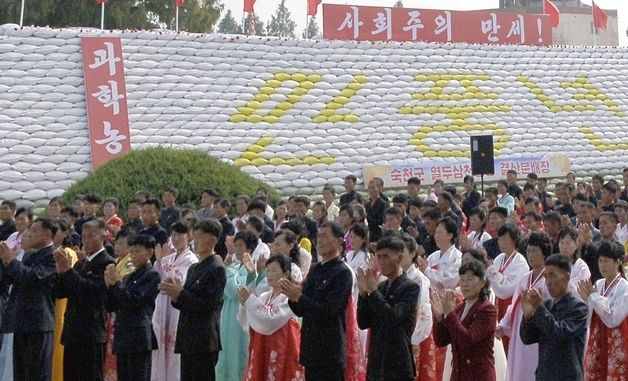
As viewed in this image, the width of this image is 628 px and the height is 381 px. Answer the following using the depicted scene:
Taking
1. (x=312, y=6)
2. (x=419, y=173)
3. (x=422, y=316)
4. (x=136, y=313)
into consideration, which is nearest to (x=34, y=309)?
(x=136, y=313)

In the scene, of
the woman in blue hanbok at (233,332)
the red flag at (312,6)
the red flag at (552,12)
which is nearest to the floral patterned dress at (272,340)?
the woman in blue hanbok at (233,332)

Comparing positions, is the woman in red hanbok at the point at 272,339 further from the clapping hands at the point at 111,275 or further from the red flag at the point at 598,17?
the red flag at the point at 598,17

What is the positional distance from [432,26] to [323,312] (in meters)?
13.9

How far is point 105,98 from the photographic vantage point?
1557 cm

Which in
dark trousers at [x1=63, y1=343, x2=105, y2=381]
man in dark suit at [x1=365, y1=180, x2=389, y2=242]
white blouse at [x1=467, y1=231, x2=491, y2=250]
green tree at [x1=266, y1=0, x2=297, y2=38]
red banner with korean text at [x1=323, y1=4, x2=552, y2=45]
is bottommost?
dark trousers at [x1=63, y1=343, x2=105, y2=381]

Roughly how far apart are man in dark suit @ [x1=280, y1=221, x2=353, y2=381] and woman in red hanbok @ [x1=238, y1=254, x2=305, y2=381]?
45cm

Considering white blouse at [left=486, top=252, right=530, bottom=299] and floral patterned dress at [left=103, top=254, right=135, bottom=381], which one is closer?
white blouse at [left=486, top=252, right=530, bottom=299]

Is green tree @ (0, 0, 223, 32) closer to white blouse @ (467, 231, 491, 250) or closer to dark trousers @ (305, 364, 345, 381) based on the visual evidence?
white blouse @ (467, 231, 491, 250)

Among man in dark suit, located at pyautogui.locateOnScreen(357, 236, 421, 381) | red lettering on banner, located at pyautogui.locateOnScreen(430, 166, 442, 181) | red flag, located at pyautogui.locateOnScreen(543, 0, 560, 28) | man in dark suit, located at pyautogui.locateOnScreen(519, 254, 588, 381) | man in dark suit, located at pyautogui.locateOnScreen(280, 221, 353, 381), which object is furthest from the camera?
red flag, located at pyautogui.locateOnScreen(543, 0, 560, 28)

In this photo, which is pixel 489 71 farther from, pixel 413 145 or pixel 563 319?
pixel 563 319

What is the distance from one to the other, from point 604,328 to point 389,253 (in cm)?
129

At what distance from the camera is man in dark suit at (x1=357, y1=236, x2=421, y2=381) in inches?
220

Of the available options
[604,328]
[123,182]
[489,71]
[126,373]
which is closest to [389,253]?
[604,328]

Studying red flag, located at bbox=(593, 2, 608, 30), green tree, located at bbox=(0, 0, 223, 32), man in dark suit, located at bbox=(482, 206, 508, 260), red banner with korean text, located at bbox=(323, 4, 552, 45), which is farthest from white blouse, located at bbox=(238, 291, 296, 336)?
green tree, located at bbox=(0, 0, 223, 32)
